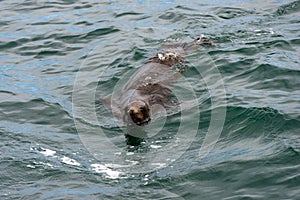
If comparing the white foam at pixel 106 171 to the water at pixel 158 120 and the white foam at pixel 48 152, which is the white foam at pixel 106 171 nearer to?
the water at pixel 158 120

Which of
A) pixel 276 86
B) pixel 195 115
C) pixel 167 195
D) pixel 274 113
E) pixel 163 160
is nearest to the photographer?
pixel 167 195

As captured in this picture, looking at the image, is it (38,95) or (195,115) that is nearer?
(195,115)

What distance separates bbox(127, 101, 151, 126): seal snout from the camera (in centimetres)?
781

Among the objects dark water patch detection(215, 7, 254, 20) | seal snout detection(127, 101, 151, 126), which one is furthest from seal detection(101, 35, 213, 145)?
dark water patch detection(215, 7, 254, 20)

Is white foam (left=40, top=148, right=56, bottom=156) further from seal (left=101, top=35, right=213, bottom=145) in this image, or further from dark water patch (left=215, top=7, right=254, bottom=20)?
dark water patch (left=215, top=7, right=254, bottom=20)

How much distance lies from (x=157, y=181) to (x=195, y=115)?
6.49ft

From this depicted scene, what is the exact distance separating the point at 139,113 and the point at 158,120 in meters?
0.32

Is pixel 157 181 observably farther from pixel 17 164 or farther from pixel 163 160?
pixel 17 164

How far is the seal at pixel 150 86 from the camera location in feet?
25.9


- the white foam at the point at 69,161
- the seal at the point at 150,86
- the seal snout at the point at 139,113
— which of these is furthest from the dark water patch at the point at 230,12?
the white foam at the point at 69,161

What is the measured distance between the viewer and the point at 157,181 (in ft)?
20.5

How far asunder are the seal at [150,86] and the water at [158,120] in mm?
200

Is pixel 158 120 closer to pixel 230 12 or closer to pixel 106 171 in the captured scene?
pixel 106 171

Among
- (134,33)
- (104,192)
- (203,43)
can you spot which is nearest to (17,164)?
(104,192)
